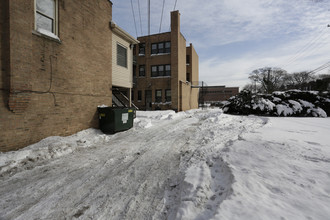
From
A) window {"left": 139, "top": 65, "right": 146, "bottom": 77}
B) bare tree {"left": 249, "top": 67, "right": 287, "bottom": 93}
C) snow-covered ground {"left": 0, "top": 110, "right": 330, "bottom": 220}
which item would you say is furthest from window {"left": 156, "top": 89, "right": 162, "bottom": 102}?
bare tree {"left": 249, "top": 67, "right": 287, "bottom": 93}

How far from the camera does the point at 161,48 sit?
21000 mm

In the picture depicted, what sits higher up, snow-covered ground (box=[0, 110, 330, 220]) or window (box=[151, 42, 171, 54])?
window (box=[151, 42, 171, 54])

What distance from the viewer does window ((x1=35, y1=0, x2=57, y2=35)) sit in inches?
207

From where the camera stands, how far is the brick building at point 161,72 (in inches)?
782

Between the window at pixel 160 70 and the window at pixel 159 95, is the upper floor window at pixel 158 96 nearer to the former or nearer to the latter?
the window at pixel 159 95

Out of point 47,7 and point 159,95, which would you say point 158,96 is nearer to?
point 159,95

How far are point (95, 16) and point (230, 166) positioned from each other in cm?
866

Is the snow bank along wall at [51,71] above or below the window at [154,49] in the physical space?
below

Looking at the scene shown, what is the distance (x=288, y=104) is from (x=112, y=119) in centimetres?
1098

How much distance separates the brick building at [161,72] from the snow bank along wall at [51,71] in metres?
12.5

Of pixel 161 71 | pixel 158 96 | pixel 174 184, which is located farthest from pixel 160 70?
pixel 174 184

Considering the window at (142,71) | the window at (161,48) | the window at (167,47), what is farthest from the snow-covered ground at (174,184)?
the window at (161,48)

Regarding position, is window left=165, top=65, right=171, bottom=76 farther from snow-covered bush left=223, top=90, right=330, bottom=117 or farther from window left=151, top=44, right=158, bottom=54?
snow-covered bush left=223, top=90, right=330, bottom=117

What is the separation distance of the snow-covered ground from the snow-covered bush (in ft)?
23.7
